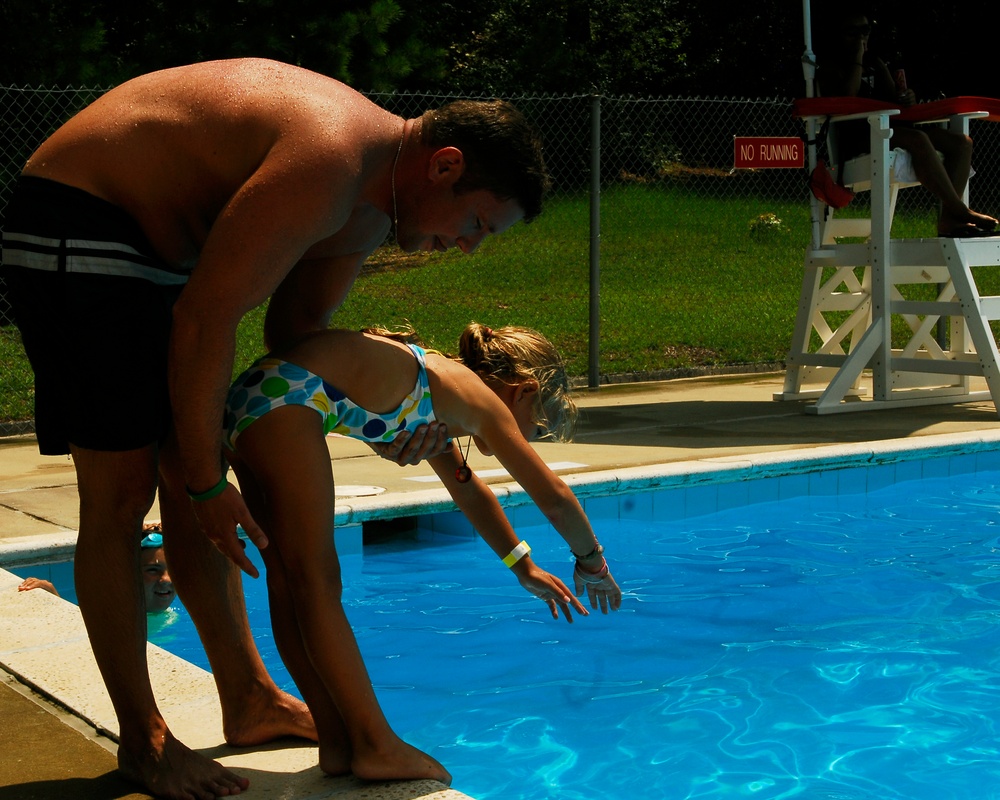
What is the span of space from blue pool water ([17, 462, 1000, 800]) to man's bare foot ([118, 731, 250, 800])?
3.40 feet

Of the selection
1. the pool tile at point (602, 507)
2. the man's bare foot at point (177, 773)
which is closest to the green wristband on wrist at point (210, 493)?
the man's bare foot at point (177, 773)

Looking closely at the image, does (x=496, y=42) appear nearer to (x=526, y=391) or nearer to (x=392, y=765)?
(x=526, y=391)

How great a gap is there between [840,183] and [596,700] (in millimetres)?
4946

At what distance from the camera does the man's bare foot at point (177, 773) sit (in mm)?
2318

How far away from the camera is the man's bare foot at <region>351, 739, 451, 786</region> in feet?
7.66

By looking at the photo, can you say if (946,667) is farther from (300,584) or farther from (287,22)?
(287,22)

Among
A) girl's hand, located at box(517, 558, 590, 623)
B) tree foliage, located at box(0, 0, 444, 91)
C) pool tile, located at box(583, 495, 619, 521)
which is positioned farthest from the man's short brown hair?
tree foliage, located at box(0, 0, 444, 91)

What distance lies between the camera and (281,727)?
8.70 ft

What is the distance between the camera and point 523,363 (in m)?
2.92

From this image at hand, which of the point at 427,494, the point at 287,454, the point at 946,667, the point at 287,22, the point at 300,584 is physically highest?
the point at 287,22

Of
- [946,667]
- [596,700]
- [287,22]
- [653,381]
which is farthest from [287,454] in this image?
[287,22]

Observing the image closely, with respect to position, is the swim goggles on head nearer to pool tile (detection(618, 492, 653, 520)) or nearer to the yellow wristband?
the yellow wristband

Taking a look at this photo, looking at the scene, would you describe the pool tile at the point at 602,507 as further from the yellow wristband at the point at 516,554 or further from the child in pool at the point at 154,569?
the yellow wristband at the point at 516,554

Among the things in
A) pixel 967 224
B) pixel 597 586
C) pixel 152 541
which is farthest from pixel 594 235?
pixel 597 586
